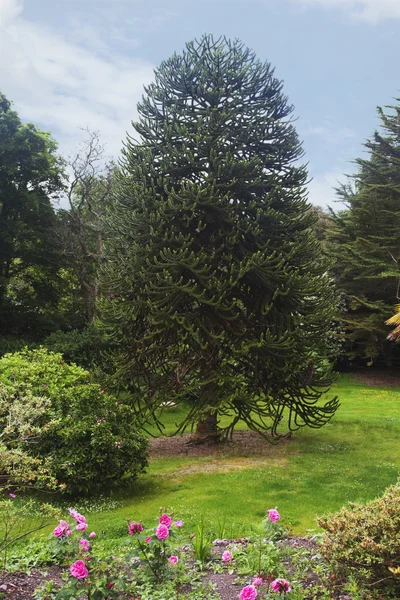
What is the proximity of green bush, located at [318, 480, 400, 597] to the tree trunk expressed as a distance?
7682mm

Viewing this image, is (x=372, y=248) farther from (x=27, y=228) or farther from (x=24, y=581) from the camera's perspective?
(x=24, y=581)

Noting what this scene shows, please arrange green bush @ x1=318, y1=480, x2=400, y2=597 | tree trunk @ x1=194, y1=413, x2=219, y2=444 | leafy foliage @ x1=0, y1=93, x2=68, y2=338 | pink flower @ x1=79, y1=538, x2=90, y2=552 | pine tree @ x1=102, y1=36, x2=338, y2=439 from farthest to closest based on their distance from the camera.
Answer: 1. leafy foliage @ x1=0, y1=93, x2=68, y2=338
2. tree trunk @ x1=194, y1=413, x2=219, y2=444
3. pine tree @ x1=102, y1=36, x2=338, y2=439
4. pink flower @ x1=79, y1=538, x2=90, y2=552
5. green bush @ x1=318, y1=480, x2=400, y2=597

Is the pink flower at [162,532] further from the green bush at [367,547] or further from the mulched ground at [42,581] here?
the green bush at [367,547]

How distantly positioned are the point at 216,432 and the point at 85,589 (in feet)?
26.3

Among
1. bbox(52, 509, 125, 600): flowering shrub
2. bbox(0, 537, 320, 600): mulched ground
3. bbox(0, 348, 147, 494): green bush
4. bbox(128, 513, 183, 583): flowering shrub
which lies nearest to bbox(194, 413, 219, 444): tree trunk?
bbox(0, 348, 147, 494): green bush

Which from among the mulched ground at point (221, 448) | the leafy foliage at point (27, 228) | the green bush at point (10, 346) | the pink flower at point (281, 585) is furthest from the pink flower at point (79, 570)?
the leafy foliage at point (27, 228)

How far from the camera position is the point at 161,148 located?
35.9 ft

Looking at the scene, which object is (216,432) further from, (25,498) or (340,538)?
(340,538)

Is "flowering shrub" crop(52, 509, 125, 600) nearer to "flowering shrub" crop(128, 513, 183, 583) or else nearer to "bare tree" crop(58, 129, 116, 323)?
"flowering shrub" crop(128, 513, 183, 583)

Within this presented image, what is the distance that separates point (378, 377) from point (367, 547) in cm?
2344

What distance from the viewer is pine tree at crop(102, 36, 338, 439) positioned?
33.3ft

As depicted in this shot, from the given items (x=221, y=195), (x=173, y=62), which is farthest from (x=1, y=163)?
(x=221, y=195)

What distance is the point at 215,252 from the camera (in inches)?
401

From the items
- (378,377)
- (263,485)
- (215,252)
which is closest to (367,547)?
(263,485)
